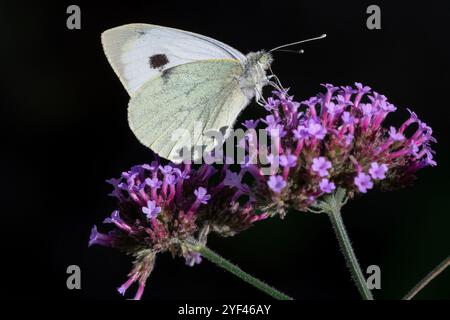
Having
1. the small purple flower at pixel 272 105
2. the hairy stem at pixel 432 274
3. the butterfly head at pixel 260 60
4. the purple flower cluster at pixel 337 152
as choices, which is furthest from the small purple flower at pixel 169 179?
the hairy stem at pixel 432 274

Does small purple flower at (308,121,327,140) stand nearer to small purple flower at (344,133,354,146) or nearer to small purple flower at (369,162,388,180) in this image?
small purple flower at (344,133,354,146)

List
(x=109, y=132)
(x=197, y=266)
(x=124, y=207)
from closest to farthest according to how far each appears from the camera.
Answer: (x=124, y=207), (x=197, y=266), (x=109, y=132)

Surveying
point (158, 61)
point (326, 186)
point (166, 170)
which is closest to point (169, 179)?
point (166, 170)

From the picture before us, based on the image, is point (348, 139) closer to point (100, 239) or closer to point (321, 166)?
point (321, 166)

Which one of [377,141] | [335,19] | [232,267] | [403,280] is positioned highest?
[335,19]

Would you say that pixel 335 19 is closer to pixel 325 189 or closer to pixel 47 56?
pixel 47 56

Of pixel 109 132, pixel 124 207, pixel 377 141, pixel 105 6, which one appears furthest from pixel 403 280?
pixel 105 6

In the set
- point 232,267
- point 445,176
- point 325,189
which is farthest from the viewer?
point 445,176
